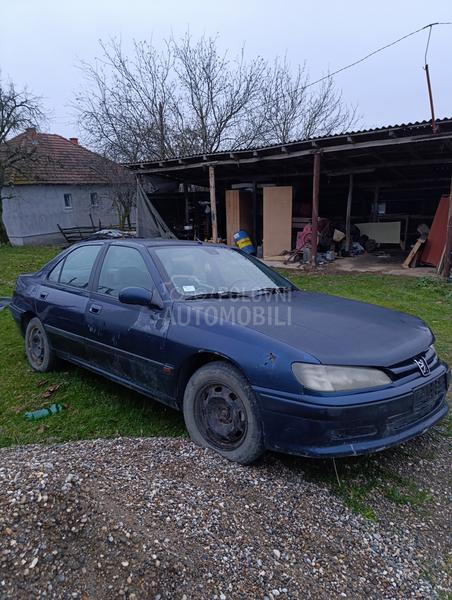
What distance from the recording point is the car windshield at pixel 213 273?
10.5ft

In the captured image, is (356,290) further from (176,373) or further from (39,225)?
(39,225)

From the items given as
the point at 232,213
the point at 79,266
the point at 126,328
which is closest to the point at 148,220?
the point at 232,213

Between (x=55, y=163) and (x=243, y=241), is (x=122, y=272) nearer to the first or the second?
(x=243, y=241)

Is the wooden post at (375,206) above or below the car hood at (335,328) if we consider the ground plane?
above

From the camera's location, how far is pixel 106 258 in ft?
12.1

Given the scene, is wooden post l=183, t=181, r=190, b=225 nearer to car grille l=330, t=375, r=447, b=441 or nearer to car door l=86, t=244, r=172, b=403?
car door l=86, t=244, r=172, b=403

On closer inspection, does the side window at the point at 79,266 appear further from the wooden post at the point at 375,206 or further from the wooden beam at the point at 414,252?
the wooden post at the point at 375,206

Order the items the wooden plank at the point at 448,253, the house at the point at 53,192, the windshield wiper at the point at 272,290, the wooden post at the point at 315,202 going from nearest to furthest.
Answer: the windshield wiper at the point at 272,290
the wooden plank at the point at 448,253
the wooden post at the point at 315,202
the house at the point at 53,192

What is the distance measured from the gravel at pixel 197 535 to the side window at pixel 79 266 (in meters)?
1.74

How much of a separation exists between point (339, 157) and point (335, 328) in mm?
9209

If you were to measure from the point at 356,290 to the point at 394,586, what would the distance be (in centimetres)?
673

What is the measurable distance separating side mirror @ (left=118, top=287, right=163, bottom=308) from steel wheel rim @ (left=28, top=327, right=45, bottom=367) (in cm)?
175

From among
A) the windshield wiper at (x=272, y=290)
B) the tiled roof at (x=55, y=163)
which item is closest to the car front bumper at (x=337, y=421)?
the windshield wiper at (x=272, y=290)

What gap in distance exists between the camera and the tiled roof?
21.0 meters
